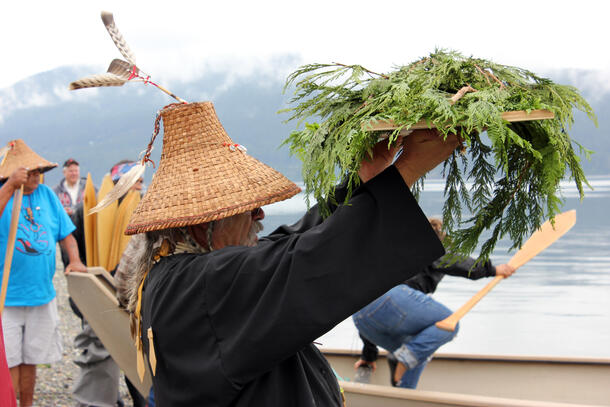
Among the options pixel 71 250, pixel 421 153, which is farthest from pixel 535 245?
pixel 421 153

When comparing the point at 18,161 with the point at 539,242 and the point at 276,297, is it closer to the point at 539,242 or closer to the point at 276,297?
the point at 276,297

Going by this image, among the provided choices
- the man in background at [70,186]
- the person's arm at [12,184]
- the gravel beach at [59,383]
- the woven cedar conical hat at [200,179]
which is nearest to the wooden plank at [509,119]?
the woven cedar conical hat at [200,179]

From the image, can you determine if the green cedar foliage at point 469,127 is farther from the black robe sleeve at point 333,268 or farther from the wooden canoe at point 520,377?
the wooden canoe at point 520,377

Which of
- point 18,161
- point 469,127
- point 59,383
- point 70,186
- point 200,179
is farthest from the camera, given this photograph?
point 70,186

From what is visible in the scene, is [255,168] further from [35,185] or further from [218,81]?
[218,81]

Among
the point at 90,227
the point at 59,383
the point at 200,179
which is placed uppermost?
the point at 200,179

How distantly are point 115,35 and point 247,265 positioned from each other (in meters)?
1.07

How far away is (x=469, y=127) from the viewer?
1.25 m

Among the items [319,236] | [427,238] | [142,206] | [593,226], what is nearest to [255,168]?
[142,206]

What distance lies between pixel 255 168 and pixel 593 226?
4146 cm

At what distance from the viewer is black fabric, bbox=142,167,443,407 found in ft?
4.47

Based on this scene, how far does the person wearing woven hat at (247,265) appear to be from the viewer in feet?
4.49

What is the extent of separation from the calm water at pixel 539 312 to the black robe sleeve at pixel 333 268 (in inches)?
141

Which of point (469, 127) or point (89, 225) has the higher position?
point (469, 127)
